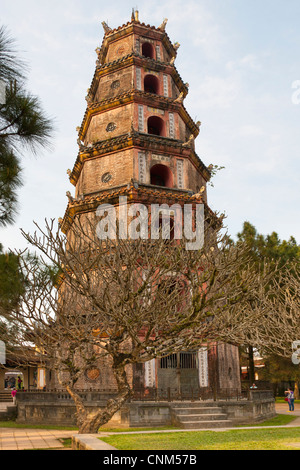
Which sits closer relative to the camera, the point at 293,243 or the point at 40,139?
the point at 40,139

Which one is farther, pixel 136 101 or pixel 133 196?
pixel 136 101

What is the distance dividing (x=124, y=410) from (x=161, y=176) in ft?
41.7

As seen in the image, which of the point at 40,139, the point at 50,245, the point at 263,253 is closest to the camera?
the point at 40,139

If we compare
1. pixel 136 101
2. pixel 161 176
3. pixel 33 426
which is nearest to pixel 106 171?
pixel 161 176

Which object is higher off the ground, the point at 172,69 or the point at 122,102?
the point at 172,69

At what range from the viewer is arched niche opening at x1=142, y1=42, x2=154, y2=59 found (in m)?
26.1

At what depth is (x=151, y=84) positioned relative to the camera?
2595 cm

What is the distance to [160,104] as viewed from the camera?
23984 millimetres

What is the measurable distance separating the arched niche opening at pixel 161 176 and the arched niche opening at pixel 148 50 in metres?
7.47

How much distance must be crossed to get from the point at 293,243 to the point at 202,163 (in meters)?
13.2

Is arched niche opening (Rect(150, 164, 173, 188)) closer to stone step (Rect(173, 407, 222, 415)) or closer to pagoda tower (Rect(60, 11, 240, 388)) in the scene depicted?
pagoda tower (Rect(60, 11, 240, 388))

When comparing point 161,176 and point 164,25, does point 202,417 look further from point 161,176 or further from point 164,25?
point 164,25

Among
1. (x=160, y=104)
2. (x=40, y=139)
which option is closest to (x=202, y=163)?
(x=160, y=104)
